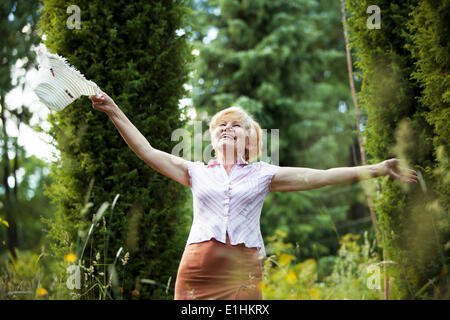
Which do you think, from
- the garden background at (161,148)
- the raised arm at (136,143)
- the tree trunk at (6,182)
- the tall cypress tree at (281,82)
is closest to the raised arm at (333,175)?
the raised arm at (136,143)

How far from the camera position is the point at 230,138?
7.34ft

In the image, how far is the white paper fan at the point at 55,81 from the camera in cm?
196

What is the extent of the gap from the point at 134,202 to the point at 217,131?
4.66 ft

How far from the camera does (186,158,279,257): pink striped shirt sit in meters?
2.05

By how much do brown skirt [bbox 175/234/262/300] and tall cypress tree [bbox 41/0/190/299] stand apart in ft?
4.56

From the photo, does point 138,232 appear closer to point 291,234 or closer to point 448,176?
point 448,176

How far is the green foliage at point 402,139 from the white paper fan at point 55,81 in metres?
2.25

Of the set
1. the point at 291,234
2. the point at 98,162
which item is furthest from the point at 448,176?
the point at 291,234

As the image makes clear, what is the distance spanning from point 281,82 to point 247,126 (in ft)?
25.3

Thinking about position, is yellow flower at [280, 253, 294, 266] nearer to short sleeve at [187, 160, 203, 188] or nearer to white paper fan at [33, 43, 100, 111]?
short sleeve at [187, 160, 203, 188]

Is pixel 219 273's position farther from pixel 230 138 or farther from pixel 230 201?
pixel 230 138

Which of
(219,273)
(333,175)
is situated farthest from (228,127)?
(219,273)

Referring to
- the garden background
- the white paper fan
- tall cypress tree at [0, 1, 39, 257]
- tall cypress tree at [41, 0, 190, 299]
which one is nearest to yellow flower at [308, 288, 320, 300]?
the garden background

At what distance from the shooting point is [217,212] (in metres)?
2.07
